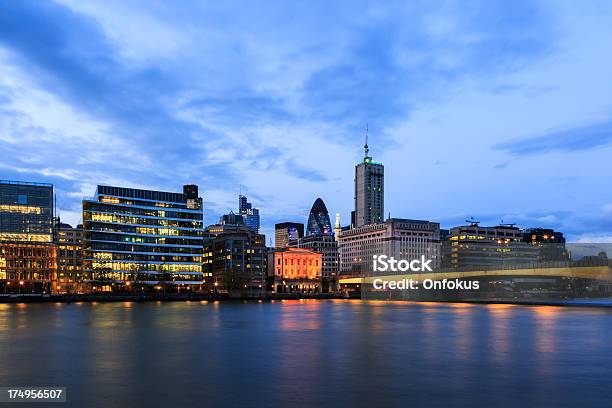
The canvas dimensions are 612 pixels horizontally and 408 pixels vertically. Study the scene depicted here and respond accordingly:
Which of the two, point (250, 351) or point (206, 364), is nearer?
point (206, 364)

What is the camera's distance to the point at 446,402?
26.2 metres

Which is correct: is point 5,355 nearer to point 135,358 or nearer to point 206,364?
point 135,358

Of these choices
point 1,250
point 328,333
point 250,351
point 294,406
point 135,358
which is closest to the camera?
point 294,406

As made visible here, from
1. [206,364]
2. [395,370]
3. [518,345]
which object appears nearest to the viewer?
[395,370]

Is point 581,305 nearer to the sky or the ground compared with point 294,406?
nearer to the ground

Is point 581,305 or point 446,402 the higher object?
point 446,402

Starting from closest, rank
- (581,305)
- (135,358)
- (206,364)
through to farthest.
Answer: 1. (206,364)
2. (135,358)
3. (581,305)

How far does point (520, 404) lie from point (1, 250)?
659 feet

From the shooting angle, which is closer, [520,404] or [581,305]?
[520,404]

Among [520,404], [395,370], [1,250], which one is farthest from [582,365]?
[1,250]

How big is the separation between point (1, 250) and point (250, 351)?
177 meters

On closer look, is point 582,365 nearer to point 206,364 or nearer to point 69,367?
point 206,364

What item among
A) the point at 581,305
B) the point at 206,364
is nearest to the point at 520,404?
the point at 206,364

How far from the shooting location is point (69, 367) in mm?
36344
